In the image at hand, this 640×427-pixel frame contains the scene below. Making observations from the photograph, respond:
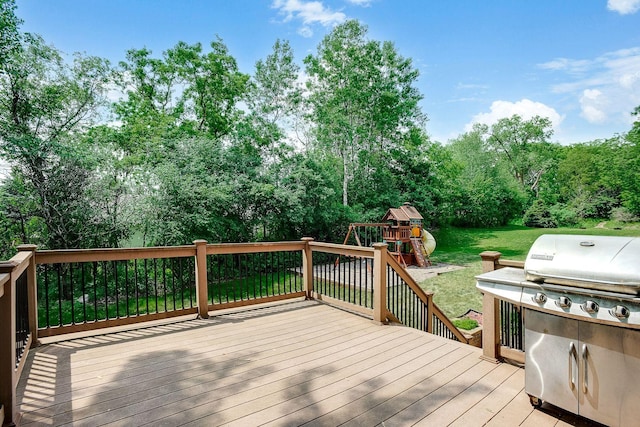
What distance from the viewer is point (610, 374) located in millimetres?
1840

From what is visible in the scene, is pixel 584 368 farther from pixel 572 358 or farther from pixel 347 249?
pixel 347 249

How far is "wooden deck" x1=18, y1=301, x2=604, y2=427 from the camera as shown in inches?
83.8

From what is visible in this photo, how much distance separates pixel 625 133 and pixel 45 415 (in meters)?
31.3

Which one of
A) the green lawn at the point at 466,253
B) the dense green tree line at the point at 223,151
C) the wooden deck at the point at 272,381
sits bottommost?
the green lawn at the point at 466,253

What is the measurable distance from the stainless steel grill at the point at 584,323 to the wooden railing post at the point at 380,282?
1715mm

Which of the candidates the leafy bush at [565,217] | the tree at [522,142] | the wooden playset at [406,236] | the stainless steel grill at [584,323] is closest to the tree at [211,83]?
the wooden playset at [406,236]

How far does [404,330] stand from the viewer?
382cm

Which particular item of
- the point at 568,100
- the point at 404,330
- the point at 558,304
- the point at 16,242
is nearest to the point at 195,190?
the point at 16,242

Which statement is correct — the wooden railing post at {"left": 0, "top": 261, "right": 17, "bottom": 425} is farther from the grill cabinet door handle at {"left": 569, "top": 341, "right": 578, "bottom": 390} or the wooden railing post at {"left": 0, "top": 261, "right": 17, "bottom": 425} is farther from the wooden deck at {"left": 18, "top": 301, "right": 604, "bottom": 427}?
the grill cabinet door handle at {"left": 569, "top": 341, "right": 578, "bottom": 390}

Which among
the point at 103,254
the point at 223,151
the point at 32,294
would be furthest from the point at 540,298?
the point at 223,151

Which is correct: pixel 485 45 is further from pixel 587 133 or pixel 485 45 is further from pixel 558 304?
pixel 587 133

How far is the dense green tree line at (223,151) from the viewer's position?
789 centimetres

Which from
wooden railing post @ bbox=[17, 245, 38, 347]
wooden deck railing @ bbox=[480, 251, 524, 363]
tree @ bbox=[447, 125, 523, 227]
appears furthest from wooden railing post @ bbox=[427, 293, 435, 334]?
tree @ bbox=[447, 125, 523, 227]

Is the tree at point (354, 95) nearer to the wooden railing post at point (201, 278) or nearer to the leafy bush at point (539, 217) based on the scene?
the wooden railing post at point (201, 278)
